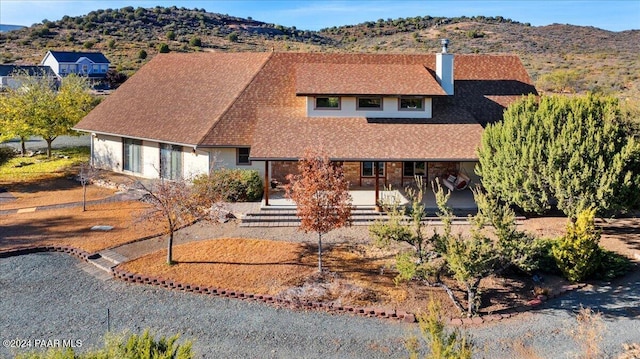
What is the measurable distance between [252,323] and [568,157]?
44.0 ft

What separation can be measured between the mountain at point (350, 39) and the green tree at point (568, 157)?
35588 millimetres

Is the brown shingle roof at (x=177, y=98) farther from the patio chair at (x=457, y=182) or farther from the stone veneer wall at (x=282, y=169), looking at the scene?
the patio chair at (x=457, y=182)

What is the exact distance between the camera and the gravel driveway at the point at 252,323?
486 inches

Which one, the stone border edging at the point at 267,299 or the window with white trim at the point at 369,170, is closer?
the stone border edging at the point at 267,299

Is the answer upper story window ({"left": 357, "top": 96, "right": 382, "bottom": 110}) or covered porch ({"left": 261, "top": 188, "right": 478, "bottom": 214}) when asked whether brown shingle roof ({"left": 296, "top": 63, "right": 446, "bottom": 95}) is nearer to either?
upper story window ({"left": 357, "top": 96, "right": 382, "bottom": 110})

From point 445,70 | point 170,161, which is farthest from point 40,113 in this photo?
point 445,70

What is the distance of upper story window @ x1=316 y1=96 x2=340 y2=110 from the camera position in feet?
82.6

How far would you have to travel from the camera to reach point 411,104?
84.2 feet

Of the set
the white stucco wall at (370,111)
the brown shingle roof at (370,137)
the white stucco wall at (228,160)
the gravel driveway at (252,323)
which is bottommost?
the gravel driveway at (252,323)

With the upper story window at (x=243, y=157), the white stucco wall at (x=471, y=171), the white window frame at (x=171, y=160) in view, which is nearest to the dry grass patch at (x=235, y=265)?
the upper story window at (x=243, y=157)

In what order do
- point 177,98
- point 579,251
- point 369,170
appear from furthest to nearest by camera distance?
point 177,98, point 369,170, point 579,251

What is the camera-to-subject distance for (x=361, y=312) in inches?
554

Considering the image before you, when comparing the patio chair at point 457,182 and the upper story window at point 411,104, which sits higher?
the upper story window at point 411,104

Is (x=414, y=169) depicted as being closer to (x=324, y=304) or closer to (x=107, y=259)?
(x=324, y=304)
